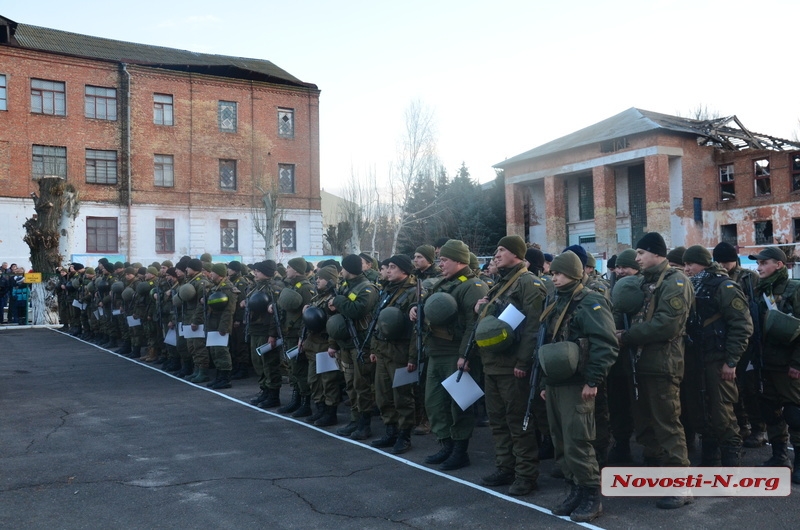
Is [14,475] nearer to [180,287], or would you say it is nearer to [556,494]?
[556,494]

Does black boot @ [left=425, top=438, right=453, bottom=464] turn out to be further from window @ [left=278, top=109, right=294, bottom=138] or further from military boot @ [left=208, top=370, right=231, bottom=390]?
window @ [left=278, top=109, right=294, bottom=138]

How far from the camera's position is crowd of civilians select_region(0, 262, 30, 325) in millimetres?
23516

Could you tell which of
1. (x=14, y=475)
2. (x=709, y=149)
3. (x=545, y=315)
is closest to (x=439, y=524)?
(x=545, y=315)

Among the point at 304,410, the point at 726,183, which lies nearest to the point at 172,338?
the point at 304,410

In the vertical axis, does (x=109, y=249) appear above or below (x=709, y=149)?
below

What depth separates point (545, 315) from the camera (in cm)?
575

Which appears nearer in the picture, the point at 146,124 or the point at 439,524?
the point at 439,524

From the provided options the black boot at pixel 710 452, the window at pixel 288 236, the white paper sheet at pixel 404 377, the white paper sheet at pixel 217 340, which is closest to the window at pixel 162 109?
the window at pixel 288 236

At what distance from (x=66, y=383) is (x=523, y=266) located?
362 inches

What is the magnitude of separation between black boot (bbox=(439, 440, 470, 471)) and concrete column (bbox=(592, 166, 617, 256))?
113 feet

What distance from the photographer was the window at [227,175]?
130 ft

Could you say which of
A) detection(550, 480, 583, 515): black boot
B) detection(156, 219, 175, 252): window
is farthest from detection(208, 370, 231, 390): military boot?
detection(156, 219, 175, 252): window

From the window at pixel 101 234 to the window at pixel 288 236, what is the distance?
8.93 m

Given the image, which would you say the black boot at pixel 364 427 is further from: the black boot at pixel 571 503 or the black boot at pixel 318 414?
the black boot at pixel 571 503
